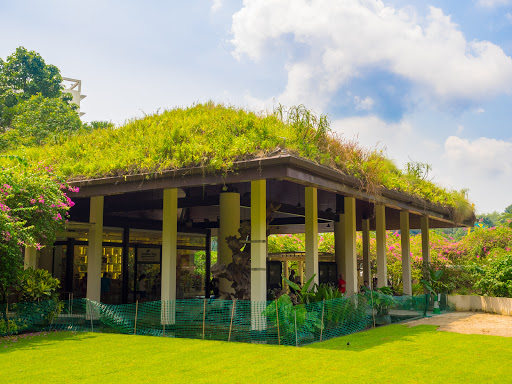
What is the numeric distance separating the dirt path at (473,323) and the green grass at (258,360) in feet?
4.13

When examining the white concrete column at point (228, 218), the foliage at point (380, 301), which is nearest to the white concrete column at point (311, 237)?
the foliage at point (380, 301)

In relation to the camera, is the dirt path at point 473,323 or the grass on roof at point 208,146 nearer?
the grass on roof at point 208,146

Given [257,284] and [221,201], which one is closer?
[257,284]

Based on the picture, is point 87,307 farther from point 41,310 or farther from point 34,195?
point 34,195

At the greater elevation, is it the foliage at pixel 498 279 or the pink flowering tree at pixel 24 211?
the pink flowering tree at pixel 24 211

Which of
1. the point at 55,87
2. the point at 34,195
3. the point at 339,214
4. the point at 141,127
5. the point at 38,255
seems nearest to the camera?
the point at 34,195

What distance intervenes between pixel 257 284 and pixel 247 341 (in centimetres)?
128

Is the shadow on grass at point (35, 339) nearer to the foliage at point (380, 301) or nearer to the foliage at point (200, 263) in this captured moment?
the foliage at point (380, 301)

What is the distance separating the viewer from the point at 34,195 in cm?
1258

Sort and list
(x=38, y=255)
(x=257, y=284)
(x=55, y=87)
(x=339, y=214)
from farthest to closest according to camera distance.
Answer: (x=55, y=87), (x=339, y=214), (x=38, y=255), (x=257, y=284)

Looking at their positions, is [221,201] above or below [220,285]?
above

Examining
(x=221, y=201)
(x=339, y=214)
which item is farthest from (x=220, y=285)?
(x=339, y=214)

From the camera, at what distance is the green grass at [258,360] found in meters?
7.30

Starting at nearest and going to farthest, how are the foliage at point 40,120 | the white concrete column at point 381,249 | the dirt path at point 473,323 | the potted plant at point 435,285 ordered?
the dirt path at point 473,323 < the white concrete column at point 381,249 < the potted plant at point 435,285 < the foliage at point 40,120
